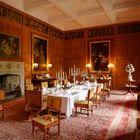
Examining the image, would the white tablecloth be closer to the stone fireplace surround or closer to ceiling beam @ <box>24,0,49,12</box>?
the stone fireplace surround

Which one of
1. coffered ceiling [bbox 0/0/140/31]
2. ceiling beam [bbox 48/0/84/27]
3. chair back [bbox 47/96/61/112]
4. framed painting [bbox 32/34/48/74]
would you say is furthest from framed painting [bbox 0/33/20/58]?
chair back [bbox 47/96/61/112]

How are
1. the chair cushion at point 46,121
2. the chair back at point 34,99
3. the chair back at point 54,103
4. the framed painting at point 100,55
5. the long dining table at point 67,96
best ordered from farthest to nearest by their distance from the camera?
1. the framed painting at point 100,55
2. the long dining table at point 67,96
3. the chair back at point 34,99
4. the chair back at point 54,103
5. the chair cushion at point 46,121

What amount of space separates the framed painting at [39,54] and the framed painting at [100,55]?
3940 millimetres

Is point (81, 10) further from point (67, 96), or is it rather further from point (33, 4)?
point (67, 96)

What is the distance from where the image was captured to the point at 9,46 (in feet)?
30.5

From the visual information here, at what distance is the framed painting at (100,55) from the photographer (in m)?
13.5

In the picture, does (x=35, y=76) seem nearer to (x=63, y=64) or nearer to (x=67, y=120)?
(x=63, y=64)

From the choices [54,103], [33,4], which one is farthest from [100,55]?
[54,103]

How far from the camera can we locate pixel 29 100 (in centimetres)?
539

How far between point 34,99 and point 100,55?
9.43 m

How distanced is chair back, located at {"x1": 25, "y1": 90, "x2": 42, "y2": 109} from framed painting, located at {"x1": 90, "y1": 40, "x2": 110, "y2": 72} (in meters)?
9.00

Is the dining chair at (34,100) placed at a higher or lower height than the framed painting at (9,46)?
lower

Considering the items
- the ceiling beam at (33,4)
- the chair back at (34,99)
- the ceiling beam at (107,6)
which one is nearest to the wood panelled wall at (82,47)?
the ceiling beam at (33,4)

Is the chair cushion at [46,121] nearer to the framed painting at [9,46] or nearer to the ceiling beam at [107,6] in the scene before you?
the framed painting at [9,46]
